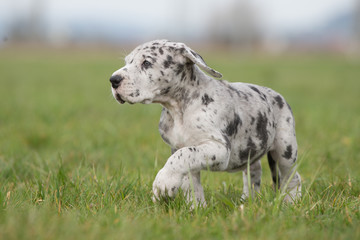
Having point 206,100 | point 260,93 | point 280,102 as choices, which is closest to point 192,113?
point 206,100

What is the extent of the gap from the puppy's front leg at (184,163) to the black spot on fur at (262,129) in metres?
0.56

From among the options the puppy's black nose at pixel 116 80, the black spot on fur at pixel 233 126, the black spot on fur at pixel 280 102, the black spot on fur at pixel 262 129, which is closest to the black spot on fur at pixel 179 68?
the puppy's black nose at pixel 116 80

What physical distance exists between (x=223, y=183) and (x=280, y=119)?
0.78m

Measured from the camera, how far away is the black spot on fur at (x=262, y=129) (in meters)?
3.75

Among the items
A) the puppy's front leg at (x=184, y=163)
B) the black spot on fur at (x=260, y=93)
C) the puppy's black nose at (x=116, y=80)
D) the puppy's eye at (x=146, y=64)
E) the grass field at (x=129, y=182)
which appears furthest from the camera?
the black spot on fur at (x=260, y=93)

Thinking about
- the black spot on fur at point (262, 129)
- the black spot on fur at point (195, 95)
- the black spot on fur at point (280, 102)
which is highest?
the black spot on fur at point (195, 95)

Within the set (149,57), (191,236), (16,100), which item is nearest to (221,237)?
(191,236)

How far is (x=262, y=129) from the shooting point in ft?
12.4

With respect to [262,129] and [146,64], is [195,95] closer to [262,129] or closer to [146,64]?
[146,64]

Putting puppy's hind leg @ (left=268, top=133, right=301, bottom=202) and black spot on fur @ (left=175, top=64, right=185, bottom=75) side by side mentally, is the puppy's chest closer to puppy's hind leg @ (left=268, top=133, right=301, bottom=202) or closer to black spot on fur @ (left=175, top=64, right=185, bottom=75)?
black spot on fur @ (left=175, top=64, right=185, bottom=75)

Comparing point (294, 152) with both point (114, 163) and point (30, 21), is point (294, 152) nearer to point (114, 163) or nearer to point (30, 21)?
point (114, 163)

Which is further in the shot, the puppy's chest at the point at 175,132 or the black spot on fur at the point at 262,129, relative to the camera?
the black spot on fur at the point at 262,129

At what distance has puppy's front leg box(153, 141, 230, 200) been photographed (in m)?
3.15

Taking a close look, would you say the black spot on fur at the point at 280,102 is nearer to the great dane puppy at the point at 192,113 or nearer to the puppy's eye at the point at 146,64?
the great dane puppy at the point at 192,113
